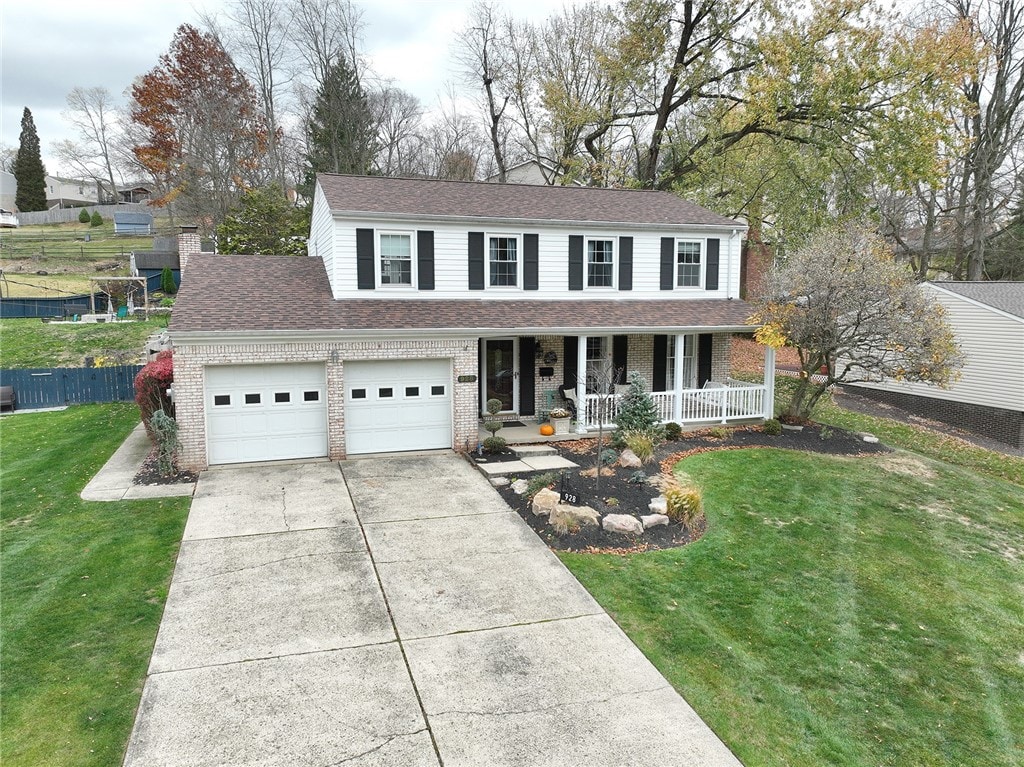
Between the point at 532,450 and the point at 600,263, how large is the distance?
581cm

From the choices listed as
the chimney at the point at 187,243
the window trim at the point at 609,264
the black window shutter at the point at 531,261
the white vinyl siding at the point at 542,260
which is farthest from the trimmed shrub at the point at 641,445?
the chimney at the point at 187,243

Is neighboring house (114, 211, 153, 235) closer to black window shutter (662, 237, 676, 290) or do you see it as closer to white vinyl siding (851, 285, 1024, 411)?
black window shutter (662, 237, 676, 290)

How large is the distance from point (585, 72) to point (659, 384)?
19.8 m

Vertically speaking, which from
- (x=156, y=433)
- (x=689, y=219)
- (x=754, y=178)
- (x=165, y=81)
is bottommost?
(x=156, y=433)

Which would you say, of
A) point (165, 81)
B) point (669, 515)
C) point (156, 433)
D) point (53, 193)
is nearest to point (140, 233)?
point (165, 81)

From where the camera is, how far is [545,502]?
9.96 m

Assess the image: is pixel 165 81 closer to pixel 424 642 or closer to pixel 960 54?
pixel 960 54

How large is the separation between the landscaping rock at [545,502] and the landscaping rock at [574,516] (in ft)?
0.76

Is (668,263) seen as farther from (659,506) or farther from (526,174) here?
(526,174)

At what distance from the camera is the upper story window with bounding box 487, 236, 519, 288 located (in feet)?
50.9

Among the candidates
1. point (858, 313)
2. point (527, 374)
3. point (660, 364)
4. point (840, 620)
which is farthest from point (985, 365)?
point (840, 620)

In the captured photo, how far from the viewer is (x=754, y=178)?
27.6m

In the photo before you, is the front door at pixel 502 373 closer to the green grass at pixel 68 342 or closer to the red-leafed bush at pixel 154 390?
the red-leafed bush at pixel 154 390

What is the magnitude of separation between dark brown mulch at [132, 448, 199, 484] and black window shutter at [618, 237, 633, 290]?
11341 millimetres
